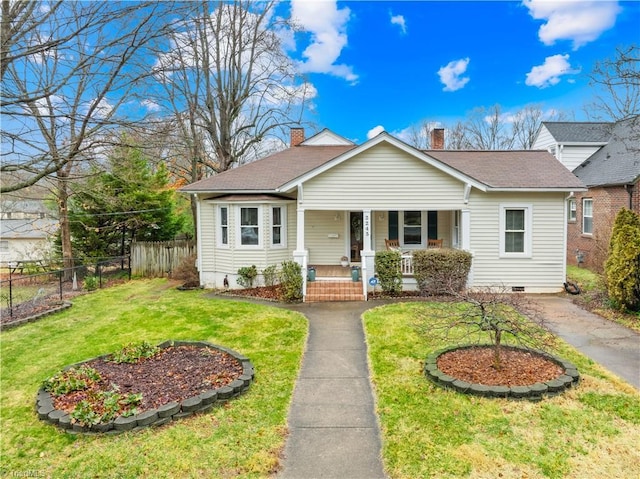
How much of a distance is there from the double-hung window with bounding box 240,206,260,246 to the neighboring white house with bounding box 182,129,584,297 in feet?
0.11

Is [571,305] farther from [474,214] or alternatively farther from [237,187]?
[237,187]

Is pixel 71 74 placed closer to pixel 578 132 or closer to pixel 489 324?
pixel 489 324

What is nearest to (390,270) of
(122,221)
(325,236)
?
(325,236)

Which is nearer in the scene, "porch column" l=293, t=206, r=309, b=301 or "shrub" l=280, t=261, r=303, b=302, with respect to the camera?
"shrub" l=280, t=261, r=303, b=302

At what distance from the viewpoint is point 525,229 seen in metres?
13.2

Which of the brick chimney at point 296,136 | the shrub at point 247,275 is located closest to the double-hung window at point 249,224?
the shrub at point 247,275

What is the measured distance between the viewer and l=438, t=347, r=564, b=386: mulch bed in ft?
19.5

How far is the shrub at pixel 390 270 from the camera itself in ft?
41.4

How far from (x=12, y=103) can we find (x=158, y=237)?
55.8 feet

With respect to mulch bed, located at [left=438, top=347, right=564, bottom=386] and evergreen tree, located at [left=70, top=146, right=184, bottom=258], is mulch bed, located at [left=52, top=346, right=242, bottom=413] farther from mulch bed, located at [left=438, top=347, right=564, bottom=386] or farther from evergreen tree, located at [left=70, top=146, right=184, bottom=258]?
evergreen tree, located at [left=70, top=146, right=184, bottom=258]

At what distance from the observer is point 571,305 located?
1146 centimetres

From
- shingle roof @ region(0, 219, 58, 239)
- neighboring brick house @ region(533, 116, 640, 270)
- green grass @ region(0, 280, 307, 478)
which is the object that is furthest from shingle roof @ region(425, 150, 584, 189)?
shingle roof @ region(0, 219, 58, 239)

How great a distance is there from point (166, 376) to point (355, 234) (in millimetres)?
10358

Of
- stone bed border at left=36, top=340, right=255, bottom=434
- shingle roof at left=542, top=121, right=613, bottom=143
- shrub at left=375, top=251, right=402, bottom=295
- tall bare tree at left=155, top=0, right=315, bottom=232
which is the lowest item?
stone bed border at left=36, top=340, right=255, bottom=434
